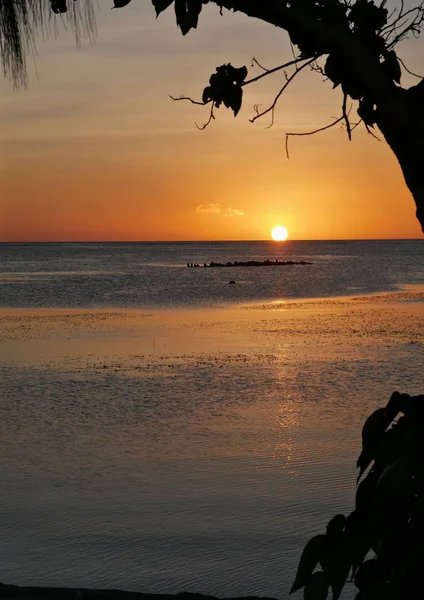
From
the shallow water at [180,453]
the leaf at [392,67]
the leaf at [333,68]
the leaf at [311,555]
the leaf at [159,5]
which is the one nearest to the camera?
the leaf at [311,555]

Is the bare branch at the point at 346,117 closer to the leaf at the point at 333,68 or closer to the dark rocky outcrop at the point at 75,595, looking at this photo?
the leaf at the point at 333,68

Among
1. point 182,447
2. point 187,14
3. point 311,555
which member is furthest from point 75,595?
point 182,447

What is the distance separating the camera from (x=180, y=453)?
1007 cm

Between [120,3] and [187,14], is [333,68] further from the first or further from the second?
[120,3]

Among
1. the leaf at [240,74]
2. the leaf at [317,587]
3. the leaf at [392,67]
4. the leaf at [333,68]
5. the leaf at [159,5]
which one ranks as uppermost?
the leaf at [159,5]

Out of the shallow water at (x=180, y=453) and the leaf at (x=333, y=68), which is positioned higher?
the leaf at (x=333, y=68)

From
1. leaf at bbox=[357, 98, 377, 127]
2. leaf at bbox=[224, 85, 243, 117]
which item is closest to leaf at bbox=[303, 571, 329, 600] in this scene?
leaf at bbox=[357, 98, 377, 127]

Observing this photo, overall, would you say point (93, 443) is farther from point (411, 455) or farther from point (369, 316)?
point (369, 316)

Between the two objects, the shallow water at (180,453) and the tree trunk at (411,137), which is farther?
the shallow water at (180,453)

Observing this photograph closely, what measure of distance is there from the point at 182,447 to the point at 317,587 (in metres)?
8.51

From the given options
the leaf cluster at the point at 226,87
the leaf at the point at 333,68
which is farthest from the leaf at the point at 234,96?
the leaf at the point at 333,68

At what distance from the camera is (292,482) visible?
8.92 metres

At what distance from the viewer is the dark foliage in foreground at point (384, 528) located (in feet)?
5.92

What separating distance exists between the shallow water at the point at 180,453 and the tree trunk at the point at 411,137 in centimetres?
495
